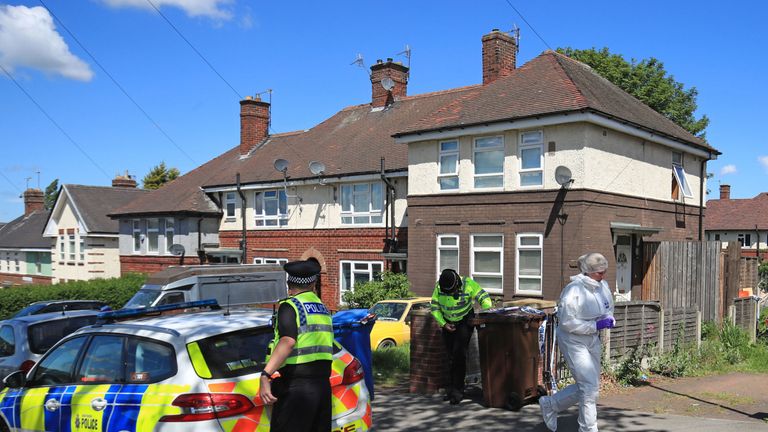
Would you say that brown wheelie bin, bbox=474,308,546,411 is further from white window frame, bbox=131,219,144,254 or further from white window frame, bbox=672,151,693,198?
white window frame, bbox=131,219,144,254

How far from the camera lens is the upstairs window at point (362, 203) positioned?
2259 cm

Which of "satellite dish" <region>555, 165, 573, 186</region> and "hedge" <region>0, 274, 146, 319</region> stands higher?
"satellite dish" <region>555, 165, 573, 186</region>

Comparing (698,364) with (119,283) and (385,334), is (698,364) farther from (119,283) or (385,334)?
(119,283)

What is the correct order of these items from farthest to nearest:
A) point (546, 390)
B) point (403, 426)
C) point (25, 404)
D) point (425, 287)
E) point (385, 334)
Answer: point (425, 287) → point (385, 334) → point (546, 390) → point (403, 426) → point (25, 404)

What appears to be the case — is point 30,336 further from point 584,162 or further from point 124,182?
point 124,182

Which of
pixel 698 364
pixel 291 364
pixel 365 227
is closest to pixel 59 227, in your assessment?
pixel 365 227

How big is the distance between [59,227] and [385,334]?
97.9 feet

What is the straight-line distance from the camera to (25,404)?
5.81 metres

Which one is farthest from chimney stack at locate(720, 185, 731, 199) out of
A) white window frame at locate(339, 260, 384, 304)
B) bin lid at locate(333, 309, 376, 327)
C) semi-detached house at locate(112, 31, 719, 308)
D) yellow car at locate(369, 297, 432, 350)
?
bin lid at locate(333, 309, 376, 327)

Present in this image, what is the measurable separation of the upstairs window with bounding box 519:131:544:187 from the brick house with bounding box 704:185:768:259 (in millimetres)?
39666

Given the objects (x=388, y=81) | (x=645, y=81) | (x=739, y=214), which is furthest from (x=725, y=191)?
(x=388, y=81)

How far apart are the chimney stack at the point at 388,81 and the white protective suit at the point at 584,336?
2139 centimetres

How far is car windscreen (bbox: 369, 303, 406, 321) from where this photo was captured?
45.2ft

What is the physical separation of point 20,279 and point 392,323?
3950cm
